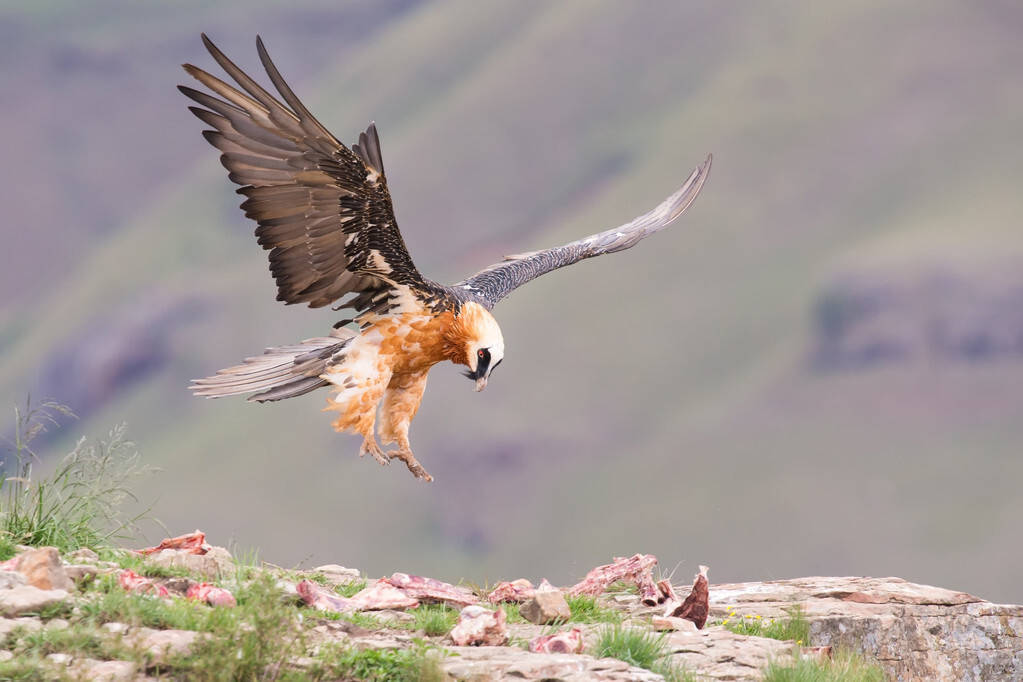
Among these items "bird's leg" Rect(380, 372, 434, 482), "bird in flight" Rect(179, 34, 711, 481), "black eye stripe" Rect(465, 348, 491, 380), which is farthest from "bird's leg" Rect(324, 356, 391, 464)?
"black eye stripe" Rect(465, 348, 491, 380)

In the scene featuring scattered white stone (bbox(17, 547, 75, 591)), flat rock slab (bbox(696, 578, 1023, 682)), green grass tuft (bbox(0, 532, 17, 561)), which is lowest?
scattered white stone (bbox(17, 547, 75, 591))

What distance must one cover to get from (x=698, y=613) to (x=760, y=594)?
201cm

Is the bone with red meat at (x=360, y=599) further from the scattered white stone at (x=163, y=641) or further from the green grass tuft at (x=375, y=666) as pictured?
the scattered white stone at (x=163, y=641)

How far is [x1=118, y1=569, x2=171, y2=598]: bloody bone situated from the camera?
663 cm

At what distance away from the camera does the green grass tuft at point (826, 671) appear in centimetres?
687

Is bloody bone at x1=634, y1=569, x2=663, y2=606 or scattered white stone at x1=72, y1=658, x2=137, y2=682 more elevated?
bloody bone at x1=634, y1=569, x2=663, y2=606

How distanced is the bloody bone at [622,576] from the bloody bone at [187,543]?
295cm

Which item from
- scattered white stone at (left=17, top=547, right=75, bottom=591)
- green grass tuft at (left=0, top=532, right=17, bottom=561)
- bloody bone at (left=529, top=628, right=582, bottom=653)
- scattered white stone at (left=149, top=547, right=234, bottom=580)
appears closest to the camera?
scattered white stone at (left=17, top=547, right=75, bottom=591)

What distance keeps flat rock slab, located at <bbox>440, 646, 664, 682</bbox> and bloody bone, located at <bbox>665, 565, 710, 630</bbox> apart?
2036 mm

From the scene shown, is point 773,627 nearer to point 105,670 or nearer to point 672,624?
point 672,624

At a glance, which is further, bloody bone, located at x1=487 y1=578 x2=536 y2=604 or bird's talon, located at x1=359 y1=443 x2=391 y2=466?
bird's talon, located at x1=359 y1=443 x2=391 y2=466

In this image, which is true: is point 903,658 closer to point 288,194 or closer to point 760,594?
point 760,594

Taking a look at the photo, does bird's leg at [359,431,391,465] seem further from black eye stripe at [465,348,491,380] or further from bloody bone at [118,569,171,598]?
bloody bone at [118,569,171,598]

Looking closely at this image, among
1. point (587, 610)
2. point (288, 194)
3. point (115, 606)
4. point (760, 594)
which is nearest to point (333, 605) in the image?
point (115, 606)
